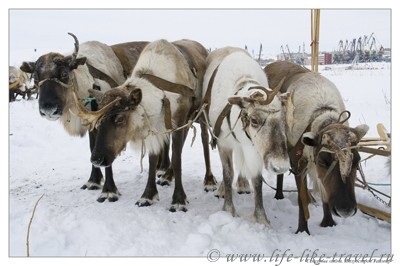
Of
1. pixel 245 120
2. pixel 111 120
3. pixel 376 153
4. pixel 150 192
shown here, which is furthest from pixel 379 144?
pixel 111 120

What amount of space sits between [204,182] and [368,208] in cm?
231

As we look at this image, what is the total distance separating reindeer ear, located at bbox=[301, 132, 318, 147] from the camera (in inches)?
153

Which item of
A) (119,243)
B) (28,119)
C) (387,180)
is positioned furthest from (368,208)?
(28,119)

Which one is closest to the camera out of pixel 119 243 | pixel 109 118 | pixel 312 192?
pixel 119 243

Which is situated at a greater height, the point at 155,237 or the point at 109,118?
the point at 109,118

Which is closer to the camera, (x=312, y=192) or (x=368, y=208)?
(x=368, y=208)

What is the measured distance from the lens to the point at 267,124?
387 cm

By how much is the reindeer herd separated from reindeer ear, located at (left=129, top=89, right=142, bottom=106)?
0.01 metres

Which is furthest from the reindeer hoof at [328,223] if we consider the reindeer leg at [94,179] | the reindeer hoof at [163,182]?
the reindeer leg at [94,179]

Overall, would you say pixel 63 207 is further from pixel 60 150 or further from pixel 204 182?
pixel 60 150

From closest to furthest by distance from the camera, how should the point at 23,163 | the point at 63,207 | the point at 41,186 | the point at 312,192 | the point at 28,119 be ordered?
the point at 63,207 < the point at 312,192 < the point at 41,186 < the point at 23,163 < the point at 28,119

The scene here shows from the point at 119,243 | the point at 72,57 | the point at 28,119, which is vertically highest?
the point at 72,57

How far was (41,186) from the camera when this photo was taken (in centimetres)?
568

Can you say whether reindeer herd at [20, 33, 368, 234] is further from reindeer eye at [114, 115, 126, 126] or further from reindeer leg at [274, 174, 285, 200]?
reindeer leg at [274, 174, 285, 200]
